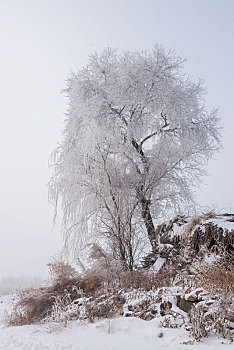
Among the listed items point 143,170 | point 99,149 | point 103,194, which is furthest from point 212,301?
point 143,170

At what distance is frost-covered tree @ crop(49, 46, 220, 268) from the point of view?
375 inches

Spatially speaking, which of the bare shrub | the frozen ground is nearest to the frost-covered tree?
the frozen ground

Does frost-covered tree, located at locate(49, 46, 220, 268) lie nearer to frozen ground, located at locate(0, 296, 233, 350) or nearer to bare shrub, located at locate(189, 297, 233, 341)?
frozen ground, located at locate(0, 296, 233, 350)

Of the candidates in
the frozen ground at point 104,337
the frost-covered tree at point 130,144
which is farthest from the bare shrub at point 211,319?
Answer: the frost-covered tree at point 130,144

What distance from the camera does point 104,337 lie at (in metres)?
4.57

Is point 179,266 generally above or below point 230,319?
above

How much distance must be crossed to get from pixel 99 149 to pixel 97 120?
91.3 inches

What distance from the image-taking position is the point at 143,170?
11227 mm

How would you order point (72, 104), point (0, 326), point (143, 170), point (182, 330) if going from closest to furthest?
1. point (182, 330)
2. point (0, 326)
3. point (143, 170)
4. point (72, 104)

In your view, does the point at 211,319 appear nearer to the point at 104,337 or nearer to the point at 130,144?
the point at 104,337

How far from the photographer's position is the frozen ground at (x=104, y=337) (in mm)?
3959

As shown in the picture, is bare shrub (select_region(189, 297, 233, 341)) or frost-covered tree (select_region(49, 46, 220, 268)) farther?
frost-covered tree (select_region(49, 46, 220, 268))

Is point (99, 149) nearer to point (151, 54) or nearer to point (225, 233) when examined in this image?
point (225, 233)

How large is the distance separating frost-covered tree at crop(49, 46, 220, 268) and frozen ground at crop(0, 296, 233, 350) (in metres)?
3.67
